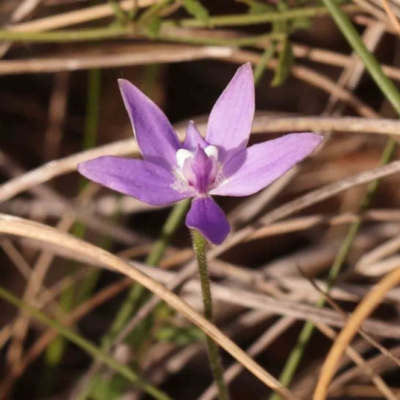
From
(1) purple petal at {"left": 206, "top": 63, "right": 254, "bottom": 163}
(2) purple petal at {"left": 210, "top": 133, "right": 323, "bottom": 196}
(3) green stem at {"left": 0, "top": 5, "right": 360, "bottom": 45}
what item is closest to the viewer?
(2) purple petal at {"left": 210, "top": 133, "right": 323, "bottom": 196}

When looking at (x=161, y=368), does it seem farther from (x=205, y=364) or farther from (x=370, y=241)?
(x=370, y=241)

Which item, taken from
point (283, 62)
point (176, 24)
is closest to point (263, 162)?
point (283, 62)

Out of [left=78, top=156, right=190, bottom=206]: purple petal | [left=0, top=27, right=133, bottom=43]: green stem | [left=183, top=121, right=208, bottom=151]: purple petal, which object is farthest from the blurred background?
[left=78, top=156, right=190, bottom=206]: purple petal

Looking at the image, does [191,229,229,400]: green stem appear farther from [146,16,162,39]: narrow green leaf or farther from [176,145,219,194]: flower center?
[146,16,162,39]: narrow green leaf

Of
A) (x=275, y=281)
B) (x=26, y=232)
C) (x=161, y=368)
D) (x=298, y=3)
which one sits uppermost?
(x=298, y=3)

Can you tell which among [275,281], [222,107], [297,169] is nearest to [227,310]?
[275,281]
